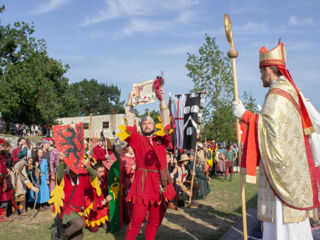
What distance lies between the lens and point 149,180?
4.28 meters

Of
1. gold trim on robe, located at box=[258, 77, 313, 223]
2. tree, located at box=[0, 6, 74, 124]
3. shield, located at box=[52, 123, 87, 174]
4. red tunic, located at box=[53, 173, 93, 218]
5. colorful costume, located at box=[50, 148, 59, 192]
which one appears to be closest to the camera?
gold trim on robe, located at box=[258, 77, 313, 223]

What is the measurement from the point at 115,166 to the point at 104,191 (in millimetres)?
699

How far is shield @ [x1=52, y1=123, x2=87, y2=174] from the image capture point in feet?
14.8

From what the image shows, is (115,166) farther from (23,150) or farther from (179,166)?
(23,150)

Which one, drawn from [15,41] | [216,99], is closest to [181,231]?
[216,99]

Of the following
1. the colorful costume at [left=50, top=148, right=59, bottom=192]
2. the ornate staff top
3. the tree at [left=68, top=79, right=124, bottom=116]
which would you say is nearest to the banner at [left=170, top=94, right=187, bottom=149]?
the colorful costume at [left=50, top=148, right=59, bottom=192]

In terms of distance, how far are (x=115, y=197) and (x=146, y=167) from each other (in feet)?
6.90

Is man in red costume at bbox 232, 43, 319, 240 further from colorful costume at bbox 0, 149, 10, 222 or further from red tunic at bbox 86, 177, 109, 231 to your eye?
colorful costume at bbox 0, 149, 10, 222

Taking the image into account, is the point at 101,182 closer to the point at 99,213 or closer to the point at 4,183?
the point at 99,213

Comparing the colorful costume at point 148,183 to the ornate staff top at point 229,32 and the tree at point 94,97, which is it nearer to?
the ornate staff top at point 229,32

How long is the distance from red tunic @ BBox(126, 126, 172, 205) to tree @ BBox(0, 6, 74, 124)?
76.4 feet

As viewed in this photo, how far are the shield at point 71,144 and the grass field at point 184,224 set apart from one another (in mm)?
1880

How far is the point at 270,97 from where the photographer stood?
321cm

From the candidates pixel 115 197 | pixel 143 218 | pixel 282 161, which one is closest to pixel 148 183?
pixel 143 218
